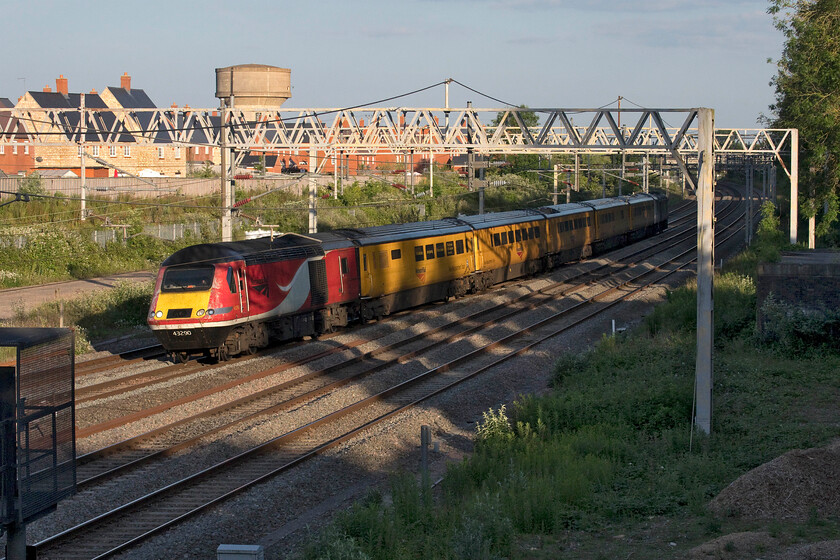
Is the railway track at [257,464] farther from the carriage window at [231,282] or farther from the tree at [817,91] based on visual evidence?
the tree at [817,91]

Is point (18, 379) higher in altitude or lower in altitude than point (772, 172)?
lower

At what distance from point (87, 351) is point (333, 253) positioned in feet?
21.2

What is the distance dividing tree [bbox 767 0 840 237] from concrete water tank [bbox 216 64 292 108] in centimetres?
3204

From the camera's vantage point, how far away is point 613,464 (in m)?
11.9

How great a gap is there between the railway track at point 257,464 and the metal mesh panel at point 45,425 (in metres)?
2.13

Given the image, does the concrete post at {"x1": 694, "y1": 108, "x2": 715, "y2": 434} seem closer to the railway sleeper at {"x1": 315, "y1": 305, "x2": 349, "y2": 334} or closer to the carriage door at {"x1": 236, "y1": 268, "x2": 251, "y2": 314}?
the carriage door at {"x1": 236, "y1": 268, "x2": 251, "y2": 314}

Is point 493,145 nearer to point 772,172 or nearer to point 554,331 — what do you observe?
point 554,331

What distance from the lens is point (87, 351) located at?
A: 72.5ft

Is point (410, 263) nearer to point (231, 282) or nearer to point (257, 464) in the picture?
point (231, 282)

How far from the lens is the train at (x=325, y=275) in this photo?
19.6 metres

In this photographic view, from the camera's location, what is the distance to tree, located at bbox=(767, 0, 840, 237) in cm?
3291

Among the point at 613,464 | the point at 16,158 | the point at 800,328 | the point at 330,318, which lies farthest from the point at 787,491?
the point at 16,158

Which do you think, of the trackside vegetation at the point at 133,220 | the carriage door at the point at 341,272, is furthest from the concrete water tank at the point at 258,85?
the carriage door at the point at 341,272

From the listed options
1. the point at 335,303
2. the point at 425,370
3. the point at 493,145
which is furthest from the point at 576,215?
the point at 425,370
